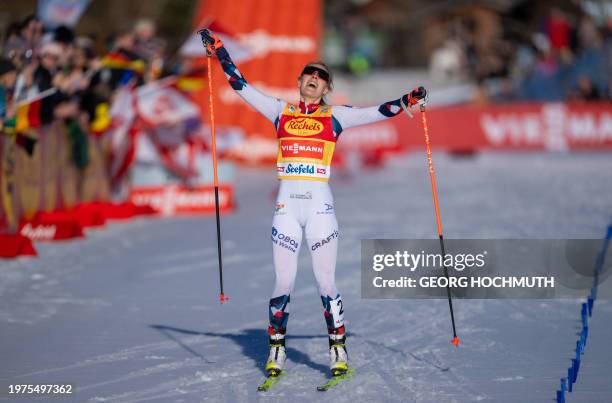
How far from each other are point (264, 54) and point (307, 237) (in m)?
15.4

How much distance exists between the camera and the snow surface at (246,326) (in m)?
6.33

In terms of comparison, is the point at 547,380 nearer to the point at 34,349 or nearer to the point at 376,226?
the point at 34,349

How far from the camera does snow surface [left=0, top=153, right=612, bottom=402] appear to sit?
20.8ft

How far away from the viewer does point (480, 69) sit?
29.0m

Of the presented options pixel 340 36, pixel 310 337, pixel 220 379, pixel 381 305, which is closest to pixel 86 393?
pixel 220 379

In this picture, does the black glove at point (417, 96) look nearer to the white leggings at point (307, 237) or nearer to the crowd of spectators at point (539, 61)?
the white leggings at point (307, 237)

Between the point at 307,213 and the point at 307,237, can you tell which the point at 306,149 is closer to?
the point at 307,213

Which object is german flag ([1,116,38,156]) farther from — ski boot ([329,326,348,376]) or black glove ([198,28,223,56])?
ski boot ([329,326,348,376])

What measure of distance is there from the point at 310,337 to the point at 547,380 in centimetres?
190

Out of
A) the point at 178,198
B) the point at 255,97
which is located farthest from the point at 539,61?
the point at 255,97

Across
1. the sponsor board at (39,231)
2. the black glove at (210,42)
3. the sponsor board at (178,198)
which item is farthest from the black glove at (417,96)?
the sponsor board at (178,198)

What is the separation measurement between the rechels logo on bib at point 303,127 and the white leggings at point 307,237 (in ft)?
1.00

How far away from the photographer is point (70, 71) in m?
13.3

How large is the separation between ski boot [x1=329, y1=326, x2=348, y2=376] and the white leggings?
0.06 m
